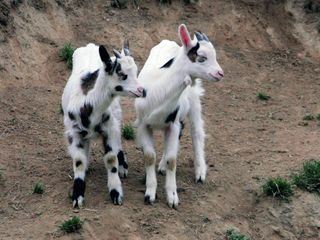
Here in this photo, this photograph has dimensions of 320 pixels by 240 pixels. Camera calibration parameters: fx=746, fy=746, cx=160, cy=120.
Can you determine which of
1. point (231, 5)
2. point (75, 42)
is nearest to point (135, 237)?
point (75, 42)

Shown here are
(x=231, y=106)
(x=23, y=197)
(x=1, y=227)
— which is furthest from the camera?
(x=231, y=106)

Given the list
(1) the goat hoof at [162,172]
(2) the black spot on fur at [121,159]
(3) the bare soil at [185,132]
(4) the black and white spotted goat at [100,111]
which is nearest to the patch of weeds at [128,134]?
(3) the bare soil at [185,132]

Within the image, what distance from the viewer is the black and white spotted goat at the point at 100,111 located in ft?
28.1

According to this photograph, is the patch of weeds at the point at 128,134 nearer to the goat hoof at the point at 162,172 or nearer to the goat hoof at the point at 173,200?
the goat hoof at the point at 162,172

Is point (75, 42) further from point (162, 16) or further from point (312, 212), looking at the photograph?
point (312, 212)

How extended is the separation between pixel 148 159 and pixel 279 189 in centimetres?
181

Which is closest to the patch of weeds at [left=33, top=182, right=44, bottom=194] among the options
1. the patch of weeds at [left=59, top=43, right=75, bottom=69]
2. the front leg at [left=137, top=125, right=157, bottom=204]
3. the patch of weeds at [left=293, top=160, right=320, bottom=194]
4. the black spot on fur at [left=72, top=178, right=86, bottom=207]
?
the black spot on fur at [left=72, top=178, right=86, bottom=207]

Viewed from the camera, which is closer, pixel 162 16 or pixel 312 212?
pixel 312 212

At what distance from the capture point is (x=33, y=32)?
41.4 feet

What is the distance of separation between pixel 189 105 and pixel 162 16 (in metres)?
4.70

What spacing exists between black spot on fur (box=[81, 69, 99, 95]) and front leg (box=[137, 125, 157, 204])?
34.2 inches

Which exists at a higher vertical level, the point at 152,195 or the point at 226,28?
the point at 152,195

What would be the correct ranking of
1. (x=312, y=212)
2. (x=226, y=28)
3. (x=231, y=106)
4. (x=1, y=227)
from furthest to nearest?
1. (x=226, y=28)
2. (x=231, y=106)
3. (x=312, y=212)
4. (x=1, y=227)

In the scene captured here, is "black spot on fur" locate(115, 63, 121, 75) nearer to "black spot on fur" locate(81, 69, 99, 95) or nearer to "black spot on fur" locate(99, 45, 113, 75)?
"black spot on fur" locate(99, 45, 113, 75)
